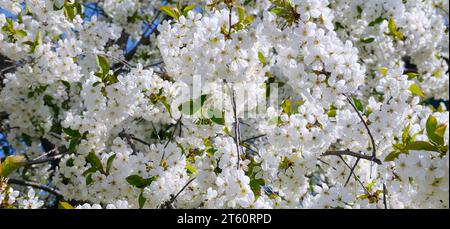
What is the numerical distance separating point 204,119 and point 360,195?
1226mm

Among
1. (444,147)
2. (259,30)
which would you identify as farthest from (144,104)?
(444,147)

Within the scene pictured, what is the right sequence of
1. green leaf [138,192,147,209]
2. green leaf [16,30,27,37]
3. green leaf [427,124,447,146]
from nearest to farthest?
1. green leaf [427,124,447,146]
2. green leaf [138,192,147,209]
3. green leaf [16,30,27,37]

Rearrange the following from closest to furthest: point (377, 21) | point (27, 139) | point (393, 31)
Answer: point (377, 21), point (393, 31), point (27, 139)

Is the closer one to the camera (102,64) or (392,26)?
(102,64)

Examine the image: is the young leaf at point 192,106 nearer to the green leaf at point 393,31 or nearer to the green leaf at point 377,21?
the green leaf at point 377,21

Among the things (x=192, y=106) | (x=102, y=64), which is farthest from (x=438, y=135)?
(x=102, y=64)

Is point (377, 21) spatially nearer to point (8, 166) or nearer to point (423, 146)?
point (423, 146)

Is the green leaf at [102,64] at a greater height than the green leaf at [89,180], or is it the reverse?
the green leaf at [102,64]

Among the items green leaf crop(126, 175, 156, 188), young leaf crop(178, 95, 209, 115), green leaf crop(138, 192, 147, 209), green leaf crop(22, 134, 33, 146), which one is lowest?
green leaf crop(138, 192, 147, 209)

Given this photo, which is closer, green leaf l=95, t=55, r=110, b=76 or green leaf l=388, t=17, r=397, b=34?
green leaf l=95, t=55, r=110, b=76

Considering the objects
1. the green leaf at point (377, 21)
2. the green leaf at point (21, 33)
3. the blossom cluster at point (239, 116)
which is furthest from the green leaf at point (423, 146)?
the green leaf at point (21, 33)

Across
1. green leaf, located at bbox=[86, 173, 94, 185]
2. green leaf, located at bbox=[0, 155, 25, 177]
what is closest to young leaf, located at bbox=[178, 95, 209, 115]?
green leaf, located at bbox=[86, 173, 94, 185]

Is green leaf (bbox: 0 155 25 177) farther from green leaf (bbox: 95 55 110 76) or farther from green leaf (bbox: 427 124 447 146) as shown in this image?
green leaf (bbox: 427 124 447 146)
